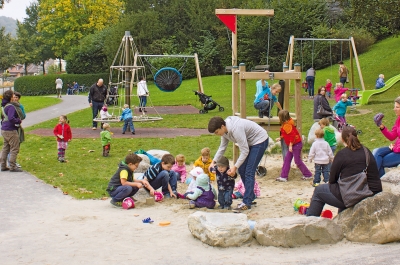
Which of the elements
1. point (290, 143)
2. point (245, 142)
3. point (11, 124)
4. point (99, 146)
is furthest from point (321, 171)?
point (99, 146)

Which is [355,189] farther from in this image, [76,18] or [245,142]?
[76,18]

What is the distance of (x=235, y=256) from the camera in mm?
6996

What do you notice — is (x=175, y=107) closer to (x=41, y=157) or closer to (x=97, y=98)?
(x=97, y=98)

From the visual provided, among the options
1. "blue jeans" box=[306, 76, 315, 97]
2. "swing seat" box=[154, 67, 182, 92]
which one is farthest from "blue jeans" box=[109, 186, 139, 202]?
"blue jeans" box=[306, 76, 315, 97]

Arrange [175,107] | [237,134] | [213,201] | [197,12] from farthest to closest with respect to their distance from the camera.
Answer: [197,12] < [175,107] < [213,201] < [237,134]

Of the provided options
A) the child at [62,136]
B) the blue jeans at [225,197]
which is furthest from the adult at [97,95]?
the blue jeans at [225,197]

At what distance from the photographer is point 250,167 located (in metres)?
9.03

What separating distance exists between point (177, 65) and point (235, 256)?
143 feet

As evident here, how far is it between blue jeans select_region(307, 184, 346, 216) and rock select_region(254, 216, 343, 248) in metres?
0.37

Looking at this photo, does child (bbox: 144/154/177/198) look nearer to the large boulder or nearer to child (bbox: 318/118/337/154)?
child (bbox: 318/118/337/154)

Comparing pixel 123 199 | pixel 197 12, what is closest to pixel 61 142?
pixel 123 199

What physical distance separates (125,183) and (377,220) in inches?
162

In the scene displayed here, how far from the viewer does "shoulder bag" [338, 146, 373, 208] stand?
24.2ft

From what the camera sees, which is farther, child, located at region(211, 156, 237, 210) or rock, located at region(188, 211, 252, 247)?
child, located at region(211, 156, 237, 210)
